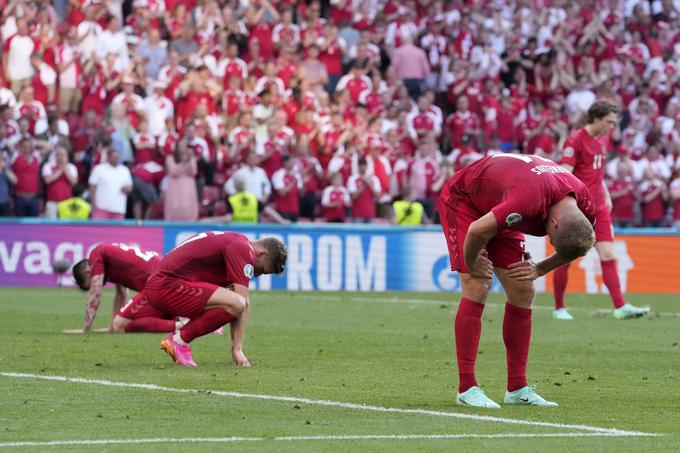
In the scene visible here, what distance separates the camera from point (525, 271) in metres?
8.79

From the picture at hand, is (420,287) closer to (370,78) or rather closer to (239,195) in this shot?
(239,195)

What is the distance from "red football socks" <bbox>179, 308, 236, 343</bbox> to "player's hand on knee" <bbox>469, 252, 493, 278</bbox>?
3.39 meters

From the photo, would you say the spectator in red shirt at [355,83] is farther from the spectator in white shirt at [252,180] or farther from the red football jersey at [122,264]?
the red football jersey at [122,264]

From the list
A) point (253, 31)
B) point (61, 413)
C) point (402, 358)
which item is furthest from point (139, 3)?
point (61, 413)

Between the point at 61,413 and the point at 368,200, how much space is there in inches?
711

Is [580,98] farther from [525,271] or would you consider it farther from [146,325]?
[525,271]

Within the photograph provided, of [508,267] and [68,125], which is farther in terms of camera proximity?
[68,125]

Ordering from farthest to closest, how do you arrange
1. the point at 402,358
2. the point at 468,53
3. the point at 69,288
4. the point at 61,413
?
the point at 468,53 → the point at 69,288 → the point at 402,358 → the point at 61,413

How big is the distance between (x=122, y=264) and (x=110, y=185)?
31.2 ft

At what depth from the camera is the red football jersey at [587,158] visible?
54.5 feet

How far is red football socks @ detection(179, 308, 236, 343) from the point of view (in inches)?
465

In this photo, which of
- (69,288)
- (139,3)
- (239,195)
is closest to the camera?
(69,288)

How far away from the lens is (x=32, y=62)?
85.1ft

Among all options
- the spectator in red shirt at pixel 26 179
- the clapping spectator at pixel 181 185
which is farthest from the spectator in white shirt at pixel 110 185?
the spectator in red shirt at pixel 26 179
